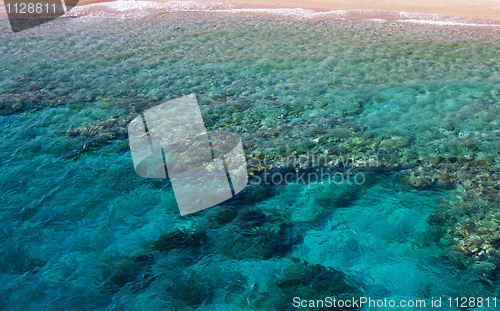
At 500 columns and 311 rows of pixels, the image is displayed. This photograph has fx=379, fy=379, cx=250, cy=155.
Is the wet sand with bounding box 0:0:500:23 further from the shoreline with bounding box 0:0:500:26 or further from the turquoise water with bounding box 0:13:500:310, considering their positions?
the turquoise water with bounding box 0:13:500:310

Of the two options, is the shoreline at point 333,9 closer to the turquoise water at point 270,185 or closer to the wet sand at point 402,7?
the wet sand at point 402,7

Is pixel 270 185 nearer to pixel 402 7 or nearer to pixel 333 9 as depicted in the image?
pixel 333 9

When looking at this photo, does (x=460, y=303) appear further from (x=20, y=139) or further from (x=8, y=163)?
(x=20, y=139)

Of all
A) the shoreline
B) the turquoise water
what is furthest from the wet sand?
the turquoise water

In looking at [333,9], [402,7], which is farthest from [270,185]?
[402,7]

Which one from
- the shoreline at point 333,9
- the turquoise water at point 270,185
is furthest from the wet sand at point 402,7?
the turquoise water at point 270,185

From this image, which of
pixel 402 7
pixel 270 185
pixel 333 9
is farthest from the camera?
pixel 333 9
